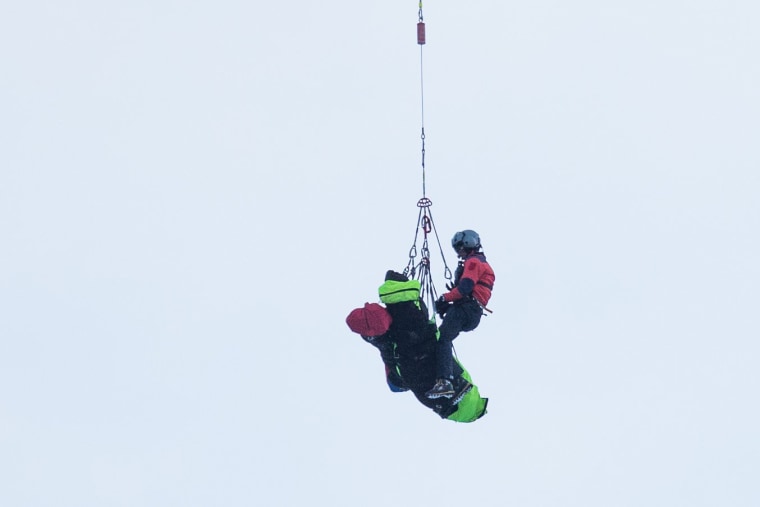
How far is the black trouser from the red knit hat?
1082mm

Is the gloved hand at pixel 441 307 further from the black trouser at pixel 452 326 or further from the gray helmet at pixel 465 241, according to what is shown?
the gray helmet at pixel 465 241

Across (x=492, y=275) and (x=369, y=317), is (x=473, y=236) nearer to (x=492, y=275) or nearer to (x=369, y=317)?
(x=492, y=275)

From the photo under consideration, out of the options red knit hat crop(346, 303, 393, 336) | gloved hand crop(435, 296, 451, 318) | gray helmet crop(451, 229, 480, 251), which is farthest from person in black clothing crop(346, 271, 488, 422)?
gray helmet crop(451, 229, 480, 251)

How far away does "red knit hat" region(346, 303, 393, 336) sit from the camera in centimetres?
1748

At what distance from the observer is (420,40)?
19562 mm

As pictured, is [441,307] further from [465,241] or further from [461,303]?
[465,241]

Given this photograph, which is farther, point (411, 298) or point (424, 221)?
point (424, 221)

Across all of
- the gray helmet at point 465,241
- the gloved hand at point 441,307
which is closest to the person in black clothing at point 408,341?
the gloved hand at point 441,307

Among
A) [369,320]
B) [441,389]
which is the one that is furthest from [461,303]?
[369,320]

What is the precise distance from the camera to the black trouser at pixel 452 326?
1834 centimetres

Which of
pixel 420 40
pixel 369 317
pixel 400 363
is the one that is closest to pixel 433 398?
pixel 400 363

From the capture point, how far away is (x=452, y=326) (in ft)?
60.2

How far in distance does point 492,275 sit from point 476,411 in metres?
2.07

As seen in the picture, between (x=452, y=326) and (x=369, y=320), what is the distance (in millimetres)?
1454
